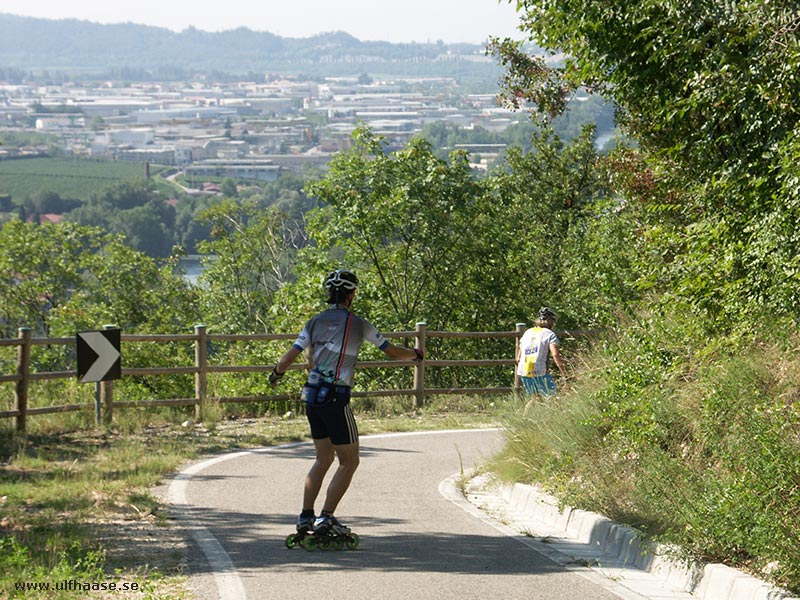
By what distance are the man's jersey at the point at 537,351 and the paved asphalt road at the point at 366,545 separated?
61.8 inches

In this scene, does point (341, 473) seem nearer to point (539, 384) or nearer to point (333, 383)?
point (333, 383)

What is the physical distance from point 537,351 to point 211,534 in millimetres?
6365

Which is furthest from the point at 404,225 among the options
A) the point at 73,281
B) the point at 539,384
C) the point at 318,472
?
the point at 73,281

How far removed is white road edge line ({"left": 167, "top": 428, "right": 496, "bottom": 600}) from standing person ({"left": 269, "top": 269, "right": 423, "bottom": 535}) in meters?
0.66

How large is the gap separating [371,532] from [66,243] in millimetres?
39382

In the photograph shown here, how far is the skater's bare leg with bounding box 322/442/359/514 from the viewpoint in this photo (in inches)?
331

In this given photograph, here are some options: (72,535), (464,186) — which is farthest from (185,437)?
(464,186)

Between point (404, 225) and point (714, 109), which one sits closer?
point (714, 109)

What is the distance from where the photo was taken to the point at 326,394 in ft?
27.1

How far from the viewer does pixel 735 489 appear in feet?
25.3

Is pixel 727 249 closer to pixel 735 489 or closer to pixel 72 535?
pixel 735 489

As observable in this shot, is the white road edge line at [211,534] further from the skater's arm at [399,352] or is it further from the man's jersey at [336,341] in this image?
the skater's arm at [399,352]

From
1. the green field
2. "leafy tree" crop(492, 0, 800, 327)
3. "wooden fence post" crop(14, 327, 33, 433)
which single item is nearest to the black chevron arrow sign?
"wooden fence post" crop(14, 327, 33, 433)

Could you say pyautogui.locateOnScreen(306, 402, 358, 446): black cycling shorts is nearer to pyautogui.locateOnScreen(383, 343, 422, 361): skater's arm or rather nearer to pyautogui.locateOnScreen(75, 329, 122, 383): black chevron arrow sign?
pyautogui.locateOnScreen(383, 343, 422, 361): skater's arm
